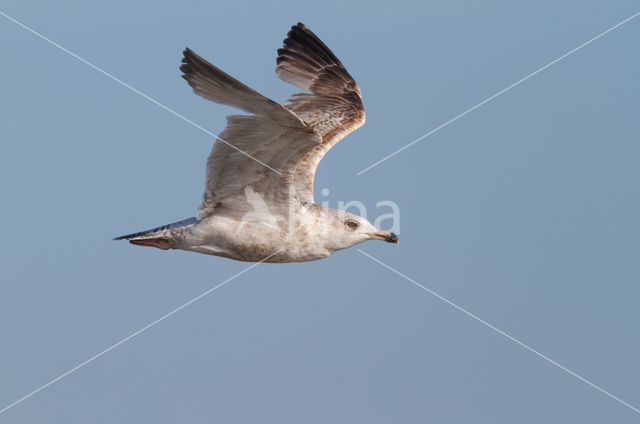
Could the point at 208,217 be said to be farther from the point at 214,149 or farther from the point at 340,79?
the point at 340,79

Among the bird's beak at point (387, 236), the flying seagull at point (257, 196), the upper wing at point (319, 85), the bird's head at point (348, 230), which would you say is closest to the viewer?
the flying seagull at point (257, 196)

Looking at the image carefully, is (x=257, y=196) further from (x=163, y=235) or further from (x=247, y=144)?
(x=163, y=235)

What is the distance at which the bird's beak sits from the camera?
1217 centimetres

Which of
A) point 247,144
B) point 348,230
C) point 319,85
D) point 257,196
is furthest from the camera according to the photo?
point 319,85

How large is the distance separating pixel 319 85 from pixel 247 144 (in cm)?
590

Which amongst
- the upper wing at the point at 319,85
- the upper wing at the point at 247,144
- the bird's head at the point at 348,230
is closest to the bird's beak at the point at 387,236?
the bird's head at the point at 348,230

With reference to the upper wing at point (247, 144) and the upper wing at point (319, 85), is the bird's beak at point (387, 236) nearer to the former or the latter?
the upper wing at point (247, 144)

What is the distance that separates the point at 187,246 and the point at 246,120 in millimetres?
2752

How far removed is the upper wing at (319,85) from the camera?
581 inches

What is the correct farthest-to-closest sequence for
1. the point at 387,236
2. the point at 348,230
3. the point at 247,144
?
the point at 387,236 < the point at 348,230 < the point at 247,144

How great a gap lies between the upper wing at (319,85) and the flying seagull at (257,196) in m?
1.35

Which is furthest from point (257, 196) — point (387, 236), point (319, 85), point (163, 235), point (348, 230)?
point (319, 85)

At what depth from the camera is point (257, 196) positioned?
11.2m

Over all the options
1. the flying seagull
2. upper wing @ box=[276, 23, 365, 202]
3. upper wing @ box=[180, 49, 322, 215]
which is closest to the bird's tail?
the flying seagull
